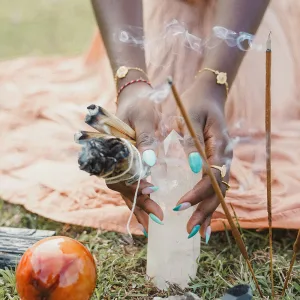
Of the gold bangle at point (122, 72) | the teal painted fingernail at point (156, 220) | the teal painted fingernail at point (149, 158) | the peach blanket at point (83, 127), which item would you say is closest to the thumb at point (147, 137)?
the teal painted fingernail at point (149, 158)

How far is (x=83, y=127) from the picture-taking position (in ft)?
6.65

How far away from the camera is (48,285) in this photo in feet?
3.36

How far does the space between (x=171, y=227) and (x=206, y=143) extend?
19 centimetres

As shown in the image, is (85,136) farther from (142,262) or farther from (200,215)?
(142,262)

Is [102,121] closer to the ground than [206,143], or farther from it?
farther from it

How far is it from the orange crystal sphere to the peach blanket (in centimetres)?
47

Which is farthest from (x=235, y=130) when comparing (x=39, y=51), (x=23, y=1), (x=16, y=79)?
(x=23, y=1)

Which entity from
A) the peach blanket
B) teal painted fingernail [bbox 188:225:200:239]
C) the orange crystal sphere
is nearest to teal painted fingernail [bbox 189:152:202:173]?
teal painted fingernail [bbox 188:225:200:239]

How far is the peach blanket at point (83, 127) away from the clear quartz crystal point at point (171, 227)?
24 cm

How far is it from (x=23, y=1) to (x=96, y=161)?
3.39 meters

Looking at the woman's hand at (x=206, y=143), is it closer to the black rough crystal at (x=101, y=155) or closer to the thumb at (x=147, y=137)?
the thumb at (x=147, y=137)

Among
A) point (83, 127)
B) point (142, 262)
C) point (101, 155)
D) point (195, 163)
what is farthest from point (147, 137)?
point (83, 127)

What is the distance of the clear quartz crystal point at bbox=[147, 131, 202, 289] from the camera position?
120cm

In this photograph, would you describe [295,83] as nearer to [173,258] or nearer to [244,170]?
[244,170]
